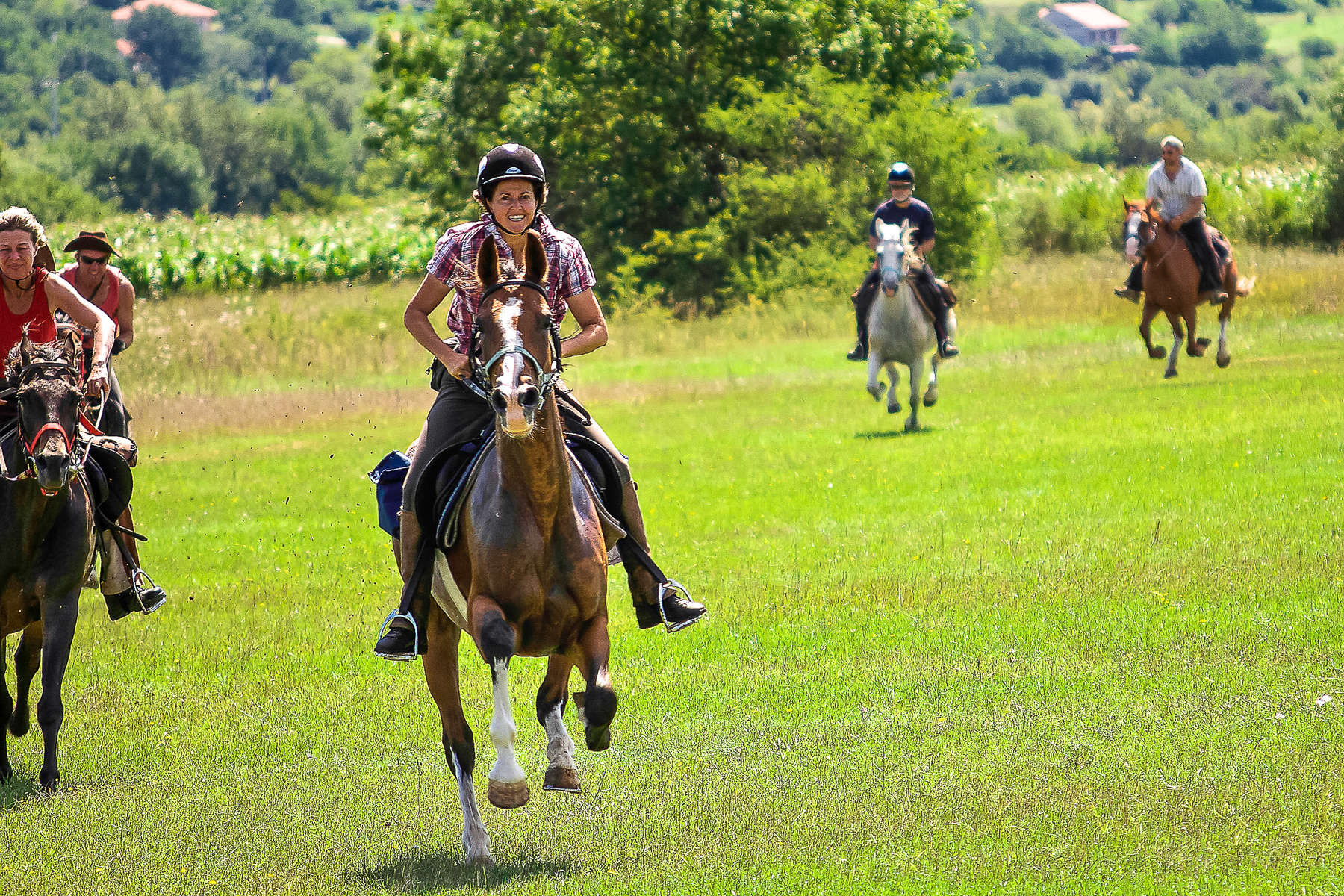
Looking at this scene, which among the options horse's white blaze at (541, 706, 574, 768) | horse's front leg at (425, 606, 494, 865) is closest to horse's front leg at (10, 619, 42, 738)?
horse's front leg at (425, 606, 494, 865)

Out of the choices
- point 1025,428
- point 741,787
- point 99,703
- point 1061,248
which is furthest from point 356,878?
point 1061,248

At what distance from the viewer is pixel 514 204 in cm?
676

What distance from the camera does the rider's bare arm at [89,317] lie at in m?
8.49

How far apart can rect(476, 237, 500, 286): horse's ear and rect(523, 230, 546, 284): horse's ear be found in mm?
121

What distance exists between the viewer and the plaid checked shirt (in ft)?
22.5

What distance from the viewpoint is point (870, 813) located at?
7074 millimetres

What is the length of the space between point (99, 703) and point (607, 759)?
405 centimetres

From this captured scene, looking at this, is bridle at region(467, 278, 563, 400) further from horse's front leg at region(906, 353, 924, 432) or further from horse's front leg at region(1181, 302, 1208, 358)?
horse's front leg at region(1181, 302, 1208, 358)

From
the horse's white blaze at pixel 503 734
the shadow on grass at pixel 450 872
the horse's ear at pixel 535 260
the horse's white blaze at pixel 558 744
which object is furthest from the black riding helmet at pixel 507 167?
the shadow on grass at pixel 450 872

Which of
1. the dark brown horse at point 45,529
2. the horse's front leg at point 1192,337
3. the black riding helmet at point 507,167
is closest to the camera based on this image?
the black riding helmet at point 507,167

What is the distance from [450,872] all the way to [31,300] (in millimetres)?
4047

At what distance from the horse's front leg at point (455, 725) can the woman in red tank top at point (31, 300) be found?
2387 millimetres

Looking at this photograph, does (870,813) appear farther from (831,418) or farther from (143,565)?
(831,418)

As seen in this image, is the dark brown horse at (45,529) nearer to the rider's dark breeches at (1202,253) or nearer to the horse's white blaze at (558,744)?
the horse's white blaze at (558,744)
